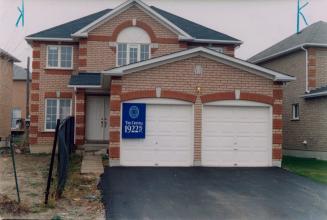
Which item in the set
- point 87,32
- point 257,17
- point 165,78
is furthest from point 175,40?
point 257,17

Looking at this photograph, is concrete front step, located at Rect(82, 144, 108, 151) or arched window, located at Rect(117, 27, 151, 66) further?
arched window, located at Rect(117, 27, 151, 66)

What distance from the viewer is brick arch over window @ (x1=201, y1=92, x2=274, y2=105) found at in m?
16.6

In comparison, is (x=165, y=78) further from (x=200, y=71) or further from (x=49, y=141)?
(x=49, y=141)

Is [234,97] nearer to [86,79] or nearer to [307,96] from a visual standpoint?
[307,96]

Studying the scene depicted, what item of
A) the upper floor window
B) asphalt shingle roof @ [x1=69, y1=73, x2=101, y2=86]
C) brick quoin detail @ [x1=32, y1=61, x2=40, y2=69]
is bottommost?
asphalt shingle roof @ [x1=69, y1=73, x2=101, y2=86]

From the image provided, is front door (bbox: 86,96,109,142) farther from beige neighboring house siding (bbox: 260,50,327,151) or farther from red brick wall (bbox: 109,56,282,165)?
beige neighboring house siding (bbox: 260,50,327,151)

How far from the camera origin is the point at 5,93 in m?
27.5

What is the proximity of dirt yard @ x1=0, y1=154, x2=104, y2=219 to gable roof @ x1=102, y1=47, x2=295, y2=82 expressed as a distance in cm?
411

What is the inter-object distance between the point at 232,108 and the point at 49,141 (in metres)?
10.3

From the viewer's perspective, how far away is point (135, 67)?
15922mm

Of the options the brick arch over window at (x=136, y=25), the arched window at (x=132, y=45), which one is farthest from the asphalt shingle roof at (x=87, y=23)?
the arched window at (x=132, y=45)

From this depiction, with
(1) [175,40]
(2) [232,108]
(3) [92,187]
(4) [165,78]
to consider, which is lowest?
(3) [92,187]

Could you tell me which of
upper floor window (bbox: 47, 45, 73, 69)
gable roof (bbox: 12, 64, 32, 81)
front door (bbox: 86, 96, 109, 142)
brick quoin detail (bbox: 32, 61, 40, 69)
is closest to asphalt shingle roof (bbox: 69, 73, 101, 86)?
front door (bbox: 86, 96, 109, 142)

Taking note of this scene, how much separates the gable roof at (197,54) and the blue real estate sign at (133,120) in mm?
1360
